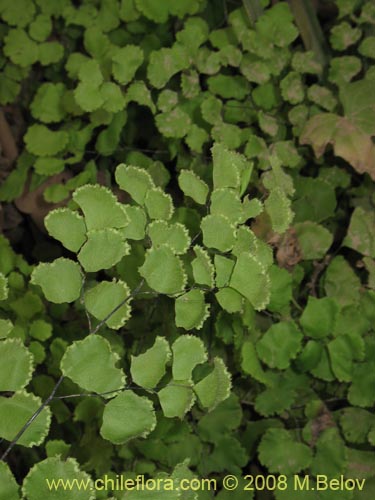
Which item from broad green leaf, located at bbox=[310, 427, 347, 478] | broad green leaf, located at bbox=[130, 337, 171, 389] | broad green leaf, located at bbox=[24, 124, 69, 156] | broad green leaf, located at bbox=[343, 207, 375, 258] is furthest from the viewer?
broad green leaf, located at bbox=[24, 124, 69, 156]

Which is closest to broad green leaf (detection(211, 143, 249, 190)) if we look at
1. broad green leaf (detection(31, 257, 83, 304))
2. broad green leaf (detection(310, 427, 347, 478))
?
broad green leaf (detection(31, 257, 83, 304))

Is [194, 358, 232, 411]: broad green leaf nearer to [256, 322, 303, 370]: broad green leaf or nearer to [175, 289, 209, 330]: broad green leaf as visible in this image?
[175, 289, 209, 330]: broad green leaf

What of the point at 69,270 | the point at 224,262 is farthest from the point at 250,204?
the point at 69,270

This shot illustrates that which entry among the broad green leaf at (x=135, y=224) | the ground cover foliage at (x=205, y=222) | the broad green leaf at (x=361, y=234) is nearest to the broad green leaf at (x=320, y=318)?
the ground cover foliage at (x=205, y=222)

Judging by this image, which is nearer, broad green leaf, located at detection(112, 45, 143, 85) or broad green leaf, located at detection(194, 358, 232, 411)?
broad green leaf, located at detection(194, 358, 232, 411)

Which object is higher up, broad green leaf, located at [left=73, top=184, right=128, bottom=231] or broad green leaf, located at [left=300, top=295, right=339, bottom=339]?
broad green leaf, located at [left=73, top=184, right=128, bottom=231]

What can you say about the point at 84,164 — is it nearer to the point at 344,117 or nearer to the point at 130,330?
the point at 130,330

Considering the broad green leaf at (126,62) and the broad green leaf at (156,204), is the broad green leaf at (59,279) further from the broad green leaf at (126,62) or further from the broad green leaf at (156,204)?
the broad green leaf at (126,62)
